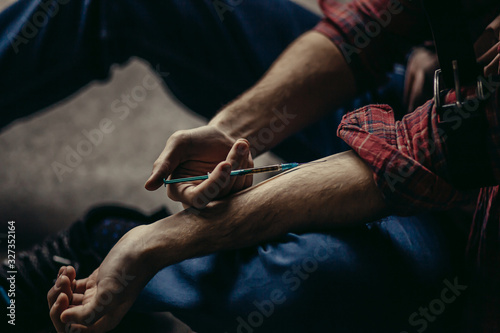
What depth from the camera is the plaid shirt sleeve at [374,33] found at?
0.73 meters

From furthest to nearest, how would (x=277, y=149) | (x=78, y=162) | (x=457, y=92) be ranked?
(x=78, y=162)
(x=277, y=149)
(x=457, y=92)

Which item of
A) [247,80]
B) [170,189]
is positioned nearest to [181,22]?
[247,80]

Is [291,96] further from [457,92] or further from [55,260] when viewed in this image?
[55,260]

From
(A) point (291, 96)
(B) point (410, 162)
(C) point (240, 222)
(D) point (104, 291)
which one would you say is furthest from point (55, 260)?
(B) point (410, 162)

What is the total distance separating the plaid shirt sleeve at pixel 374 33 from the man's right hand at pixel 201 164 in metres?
0.26

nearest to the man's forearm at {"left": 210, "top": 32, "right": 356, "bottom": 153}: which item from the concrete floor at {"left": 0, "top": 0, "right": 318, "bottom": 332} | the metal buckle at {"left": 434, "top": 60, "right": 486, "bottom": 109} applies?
the concrete floor at {"left": 0, "top": 0, "right": 318, "bottom": 332}

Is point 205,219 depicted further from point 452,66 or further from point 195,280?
point 452,66

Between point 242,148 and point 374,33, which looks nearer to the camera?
point 242,148

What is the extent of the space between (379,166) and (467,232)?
19 cm

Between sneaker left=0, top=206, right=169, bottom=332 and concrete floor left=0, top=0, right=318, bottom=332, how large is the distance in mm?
141

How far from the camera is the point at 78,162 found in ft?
3.55

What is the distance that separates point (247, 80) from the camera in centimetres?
84

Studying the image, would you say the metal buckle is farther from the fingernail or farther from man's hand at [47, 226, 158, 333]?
man's hand at [47, 226, 158, 333]

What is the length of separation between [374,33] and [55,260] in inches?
25.4
